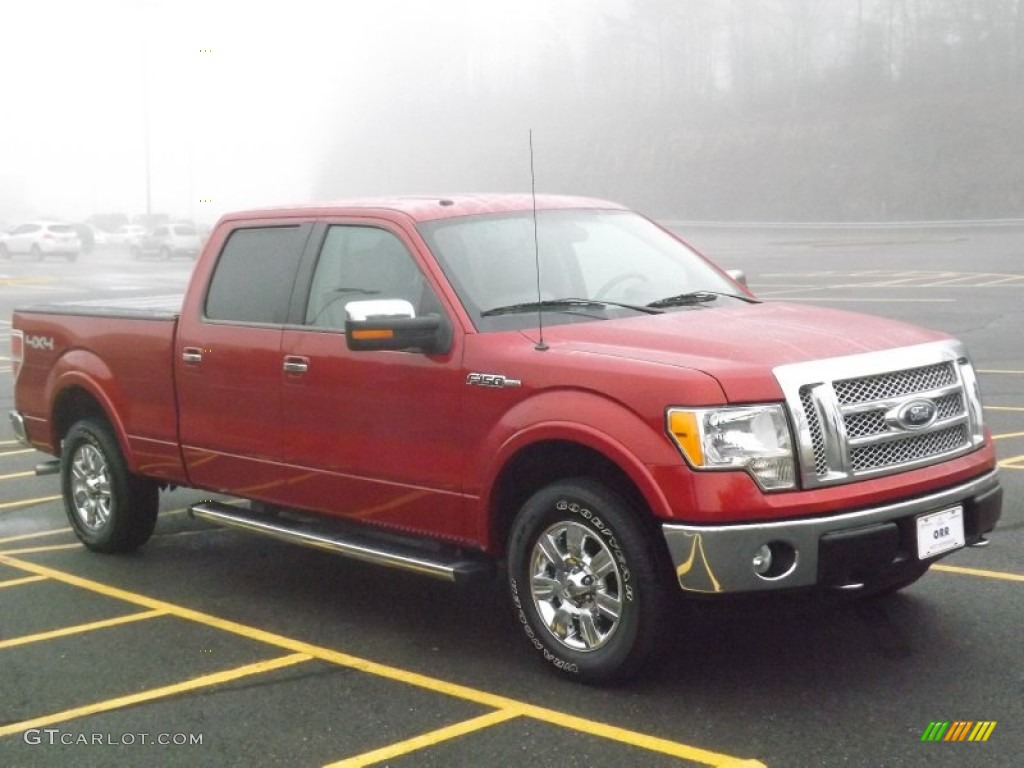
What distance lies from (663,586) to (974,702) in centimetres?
113

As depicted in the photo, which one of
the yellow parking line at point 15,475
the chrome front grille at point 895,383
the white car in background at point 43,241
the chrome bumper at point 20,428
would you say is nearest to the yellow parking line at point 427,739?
the chrome front grille at point 895,383

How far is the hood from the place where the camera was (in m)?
4.88

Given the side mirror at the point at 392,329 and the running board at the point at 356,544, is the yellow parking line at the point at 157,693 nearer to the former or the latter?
the running board at the point at 356,544

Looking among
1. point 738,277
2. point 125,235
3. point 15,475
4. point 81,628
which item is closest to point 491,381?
point 738,277

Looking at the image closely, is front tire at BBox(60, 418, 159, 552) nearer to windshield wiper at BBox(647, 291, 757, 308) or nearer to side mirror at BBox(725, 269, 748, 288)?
windshield wiper at BBox(647, 291, 757, 308)

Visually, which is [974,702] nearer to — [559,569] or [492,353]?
[559,569]

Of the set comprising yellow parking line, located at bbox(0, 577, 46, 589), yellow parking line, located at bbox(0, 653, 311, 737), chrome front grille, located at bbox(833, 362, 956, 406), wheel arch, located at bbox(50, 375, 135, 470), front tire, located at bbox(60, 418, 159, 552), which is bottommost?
yellow parking line, located at bbox(0, 653, 311, 737)

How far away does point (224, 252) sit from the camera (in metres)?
7.08

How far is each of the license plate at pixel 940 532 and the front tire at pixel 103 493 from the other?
4.27m

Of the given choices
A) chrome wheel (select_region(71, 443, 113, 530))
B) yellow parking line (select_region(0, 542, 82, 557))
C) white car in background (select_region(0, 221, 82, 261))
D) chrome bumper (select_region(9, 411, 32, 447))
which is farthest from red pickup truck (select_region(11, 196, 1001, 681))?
white car in background (select_region(0, 221, 82, 261))

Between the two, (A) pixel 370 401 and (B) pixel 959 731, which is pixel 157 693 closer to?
(A) pixel 370 401

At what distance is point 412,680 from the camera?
5398mm

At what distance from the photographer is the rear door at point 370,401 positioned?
5672mm

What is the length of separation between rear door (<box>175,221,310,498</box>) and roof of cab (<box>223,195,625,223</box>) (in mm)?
99
